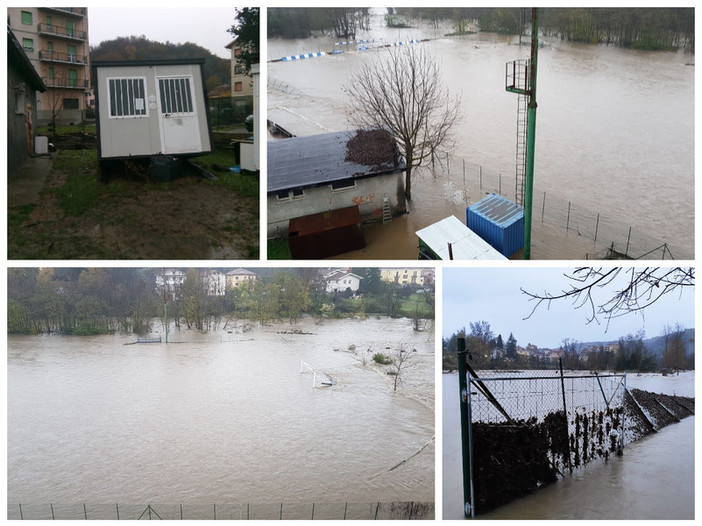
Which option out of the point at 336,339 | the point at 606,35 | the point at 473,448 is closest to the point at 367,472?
the point at 473,448

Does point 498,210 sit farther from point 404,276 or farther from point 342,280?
point 342,280

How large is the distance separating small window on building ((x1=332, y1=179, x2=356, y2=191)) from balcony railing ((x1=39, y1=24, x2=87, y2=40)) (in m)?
2.63

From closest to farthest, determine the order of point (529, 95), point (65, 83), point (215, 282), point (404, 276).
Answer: point (529, 95)
point (65, 83)
point (404, 276)
point (215, 282)

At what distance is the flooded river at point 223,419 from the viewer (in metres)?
5.71

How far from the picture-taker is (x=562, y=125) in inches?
347

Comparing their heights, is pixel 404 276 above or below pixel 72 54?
below

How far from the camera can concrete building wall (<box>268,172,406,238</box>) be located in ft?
19.6

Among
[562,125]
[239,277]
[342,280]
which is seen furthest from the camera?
[562,125]

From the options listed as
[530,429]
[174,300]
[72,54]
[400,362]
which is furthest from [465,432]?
[174,300]

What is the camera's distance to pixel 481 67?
8.12 meters

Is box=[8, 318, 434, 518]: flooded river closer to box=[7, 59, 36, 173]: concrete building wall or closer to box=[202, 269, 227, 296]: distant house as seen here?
box=[202, 269, 227, 296]: distant house

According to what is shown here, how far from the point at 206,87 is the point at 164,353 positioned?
14.5 feet

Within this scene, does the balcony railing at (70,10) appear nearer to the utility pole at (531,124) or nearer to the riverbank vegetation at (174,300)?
the riverbank vegetation at (174,300)

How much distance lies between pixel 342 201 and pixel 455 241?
1.22m
